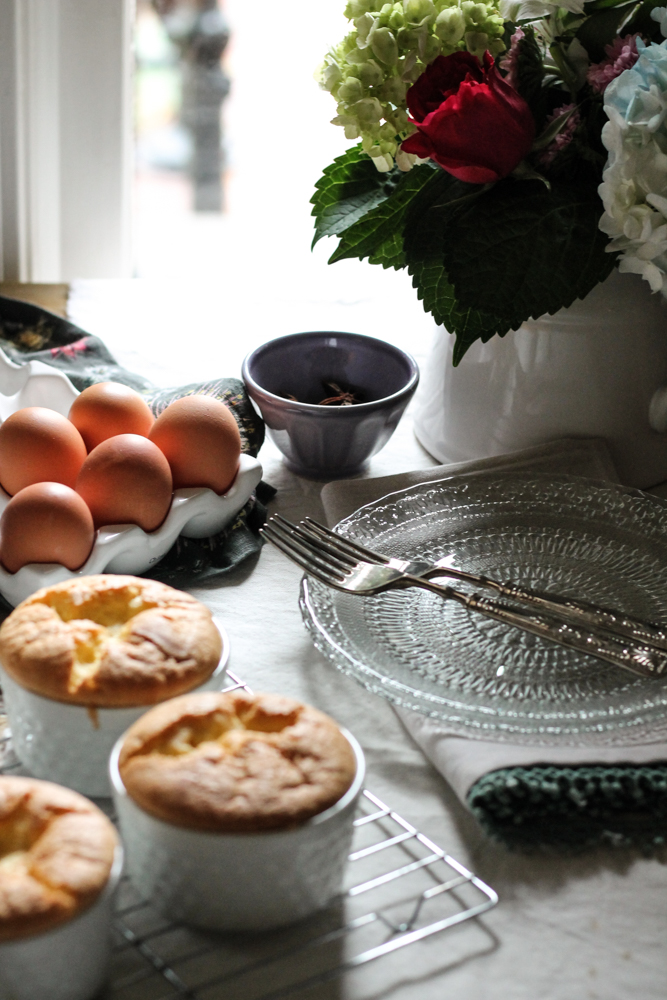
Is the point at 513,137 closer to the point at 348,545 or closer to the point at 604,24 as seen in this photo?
the point at 604,24

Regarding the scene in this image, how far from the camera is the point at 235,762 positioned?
47cm

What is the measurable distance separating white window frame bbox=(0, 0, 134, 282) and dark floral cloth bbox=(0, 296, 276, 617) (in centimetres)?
31

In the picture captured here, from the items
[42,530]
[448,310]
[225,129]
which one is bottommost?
[42,530]

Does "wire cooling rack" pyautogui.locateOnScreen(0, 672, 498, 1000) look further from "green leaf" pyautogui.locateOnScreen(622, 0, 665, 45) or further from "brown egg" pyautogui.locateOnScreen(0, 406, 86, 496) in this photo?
"green leaf" pyautogui.locateOnScreen(622, 0, 665, 45)

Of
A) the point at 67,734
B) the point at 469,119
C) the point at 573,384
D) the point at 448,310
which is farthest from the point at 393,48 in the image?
the point at 67,734

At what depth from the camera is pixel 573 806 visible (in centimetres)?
55

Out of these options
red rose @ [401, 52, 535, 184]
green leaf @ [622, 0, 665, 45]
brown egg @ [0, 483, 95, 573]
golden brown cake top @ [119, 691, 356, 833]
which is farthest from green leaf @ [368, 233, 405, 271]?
golden brown cake top @ [119, 691, 356, 833]

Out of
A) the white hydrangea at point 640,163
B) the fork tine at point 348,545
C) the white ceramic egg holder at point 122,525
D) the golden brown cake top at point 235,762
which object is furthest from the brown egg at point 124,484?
the white hydrangea at point 640,163

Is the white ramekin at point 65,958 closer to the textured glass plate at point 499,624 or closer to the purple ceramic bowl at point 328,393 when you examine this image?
the textured glass plate at point 499,624

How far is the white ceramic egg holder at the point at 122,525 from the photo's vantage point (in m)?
0.67

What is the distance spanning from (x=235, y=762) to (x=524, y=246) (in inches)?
17.6

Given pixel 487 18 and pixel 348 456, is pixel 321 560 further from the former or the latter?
pixel 487 18

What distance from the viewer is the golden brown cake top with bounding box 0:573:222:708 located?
513 millimetres

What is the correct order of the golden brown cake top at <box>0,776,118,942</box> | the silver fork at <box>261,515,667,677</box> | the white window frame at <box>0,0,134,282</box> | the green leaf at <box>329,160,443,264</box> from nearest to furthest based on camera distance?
1. the golden brown cake top at <box>0,776,118,942</box>
2. the silver fork at <box>261,515,667,677</box>
3. the green leaf at <box>329,160,443,264</box>
4. the white window frame at <box>0,0,134,282</box>
